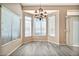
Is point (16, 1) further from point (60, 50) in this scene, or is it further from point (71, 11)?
point (60, 50)

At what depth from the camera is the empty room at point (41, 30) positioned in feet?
11.5

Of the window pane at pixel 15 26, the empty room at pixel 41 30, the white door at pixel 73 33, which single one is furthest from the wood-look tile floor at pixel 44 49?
the window pane at pixel 15 26

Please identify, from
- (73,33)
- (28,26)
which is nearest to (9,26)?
(28,26)

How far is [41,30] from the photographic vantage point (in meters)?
3.86

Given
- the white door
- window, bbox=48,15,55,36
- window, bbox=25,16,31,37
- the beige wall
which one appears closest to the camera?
the beige wall

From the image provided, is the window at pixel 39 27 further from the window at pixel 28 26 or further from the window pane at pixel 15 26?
the window pane at pixel 15 26

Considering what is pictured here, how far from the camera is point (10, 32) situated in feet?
13.6

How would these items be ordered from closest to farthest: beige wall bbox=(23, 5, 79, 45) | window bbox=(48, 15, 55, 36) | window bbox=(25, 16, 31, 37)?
1. beige wall bbox=(23, 5, 79, 45)
2. window bbox=(25, 16, 31, 37)
3. window bbox=(48, 15, 55, 36)

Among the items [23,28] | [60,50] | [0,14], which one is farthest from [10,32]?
[60,50]

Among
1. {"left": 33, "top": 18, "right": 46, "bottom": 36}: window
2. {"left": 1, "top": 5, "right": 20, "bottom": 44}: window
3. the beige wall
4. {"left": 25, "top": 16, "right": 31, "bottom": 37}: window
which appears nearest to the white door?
the beige wall

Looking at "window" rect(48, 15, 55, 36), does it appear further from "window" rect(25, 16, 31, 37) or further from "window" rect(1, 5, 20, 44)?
"window" rect(1, 5, 20, 44)

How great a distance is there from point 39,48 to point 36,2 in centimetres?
132

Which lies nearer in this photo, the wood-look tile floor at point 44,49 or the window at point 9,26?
the wood-look tile floor at point 44,49

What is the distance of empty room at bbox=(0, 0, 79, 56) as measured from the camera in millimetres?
3506
